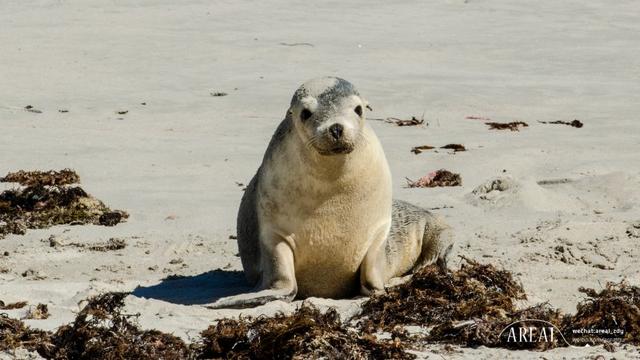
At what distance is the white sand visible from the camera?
6898mm

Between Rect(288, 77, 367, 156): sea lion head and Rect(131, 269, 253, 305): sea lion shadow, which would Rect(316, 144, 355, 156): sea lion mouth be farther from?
Rect(131, 269, 253, 305): sea lion shadow

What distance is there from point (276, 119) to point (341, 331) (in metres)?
7.65

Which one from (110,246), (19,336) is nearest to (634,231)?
(110,246)

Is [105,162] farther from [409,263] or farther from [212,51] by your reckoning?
[212,51]

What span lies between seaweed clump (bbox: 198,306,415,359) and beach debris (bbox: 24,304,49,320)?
98cm


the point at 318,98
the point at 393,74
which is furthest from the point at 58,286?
the point at 393,74

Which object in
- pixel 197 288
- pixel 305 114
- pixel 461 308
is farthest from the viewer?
pixel 197 288

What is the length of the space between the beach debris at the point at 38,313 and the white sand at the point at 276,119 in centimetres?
9

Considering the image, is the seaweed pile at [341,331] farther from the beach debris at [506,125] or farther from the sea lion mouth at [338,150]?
the beach debris at [506,125]

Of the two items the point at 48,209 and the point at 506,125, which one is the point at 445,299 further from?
the point at 506,125

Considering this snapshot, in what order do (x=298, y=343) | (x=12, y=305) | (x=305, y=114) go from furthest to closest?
(x=305, y=114)
(x=12, y=305)
(x=298, y=343)

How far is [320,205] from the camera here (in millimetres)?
5777

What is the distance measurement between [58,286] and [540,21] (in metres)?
13.5

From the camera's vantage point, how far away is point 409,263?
22.1 feet
